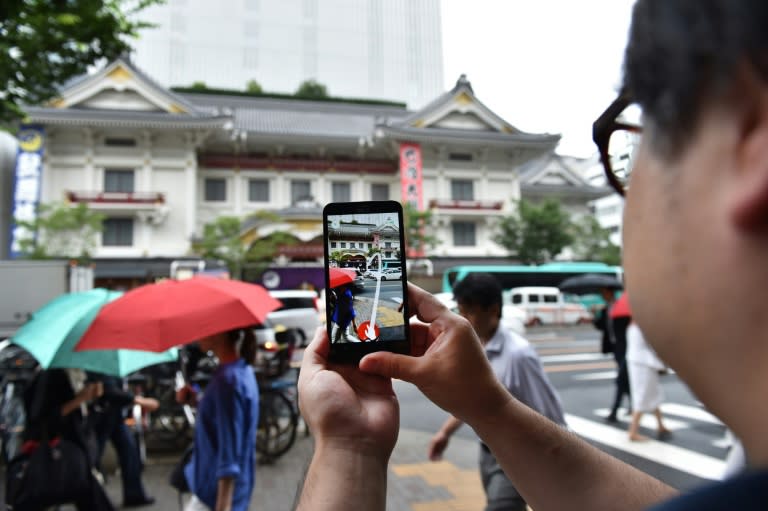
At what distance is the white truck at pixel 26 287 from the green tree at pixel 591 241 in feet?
63.3

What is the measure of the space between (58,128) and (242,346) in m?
20.2

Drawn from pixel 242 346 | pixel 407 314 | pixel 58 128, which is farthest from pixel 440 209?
pixel 407 314

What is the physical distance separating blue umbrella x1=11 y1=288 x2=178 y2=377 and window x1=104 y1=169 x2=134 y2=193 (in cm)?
1785

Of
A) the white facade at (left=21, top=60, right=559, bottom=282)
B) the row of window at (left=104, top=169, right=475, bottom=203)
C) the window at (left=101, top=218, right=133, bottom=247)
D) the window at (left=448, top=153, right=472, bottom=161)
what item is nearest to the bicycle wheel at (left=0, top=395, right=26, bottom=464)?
the white facade at (left=21, top=60, right=559, bottom=282)

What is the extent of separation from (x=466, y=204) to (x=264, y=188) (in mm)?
8916

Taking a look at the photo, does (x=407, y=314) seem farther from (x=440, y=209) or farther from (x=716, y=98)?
(x=440, y=209)

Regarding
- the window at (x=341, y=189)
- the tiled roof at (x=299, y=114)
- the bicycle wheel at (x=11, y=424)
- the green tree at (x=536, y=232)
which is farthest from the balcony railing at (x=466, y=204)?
the bicycle wheel at (x=11, y=424)

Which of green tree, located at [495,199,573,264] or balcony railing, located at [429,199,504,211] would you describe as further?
balcony railing, located at [429,199,504,211]

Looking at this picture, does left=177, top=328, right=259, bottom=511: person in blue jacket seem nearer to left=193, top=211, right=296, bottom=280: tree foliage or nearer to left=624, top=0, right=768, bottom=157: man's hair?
left=624, top=0, right=768, bottom=157: man's hair

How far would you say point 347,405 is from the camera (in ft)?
3.04

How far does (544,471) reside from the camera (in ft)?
3.04

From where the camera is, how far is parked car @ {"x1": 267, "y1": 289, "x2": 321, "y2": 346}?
13148 mm

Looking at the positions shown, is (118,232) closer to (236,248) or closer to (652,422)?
(236,248)

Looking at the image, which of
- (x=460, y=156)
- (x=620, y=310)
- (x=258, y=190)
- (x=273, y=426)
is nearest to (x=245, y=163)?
(x=258, y=190)
